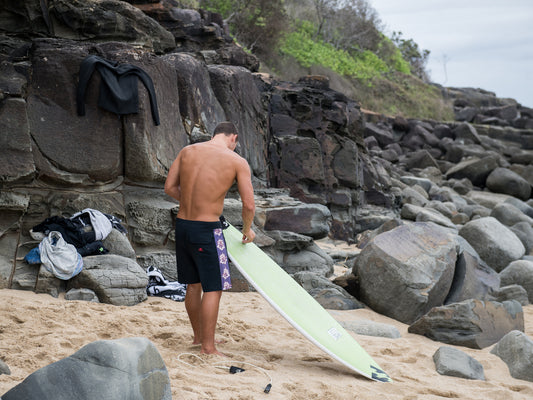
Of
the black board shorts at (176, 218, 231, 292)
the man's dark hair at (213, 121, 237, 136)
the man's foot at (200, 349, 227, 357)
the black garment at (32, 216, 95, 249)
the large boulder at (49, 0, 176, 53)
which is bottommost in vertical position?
the man's foot at (200, 349, 227, 357)

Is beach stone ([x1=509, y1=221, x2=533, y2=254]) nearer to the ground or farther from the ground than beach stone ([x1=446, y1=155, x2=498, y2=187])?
nearer to the ground

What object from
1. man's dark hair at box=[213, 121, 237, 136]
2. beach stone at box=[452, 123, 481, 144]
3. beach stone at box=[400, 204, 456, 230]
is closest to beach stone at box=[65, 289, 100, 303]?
man's dark hair at box=[213, 121, 237, 136]

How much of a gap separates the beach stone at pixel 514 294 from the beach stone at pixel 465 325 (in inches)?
72.1

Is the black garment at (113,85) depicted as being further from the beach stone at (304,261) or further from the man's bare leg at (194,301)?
the man's bare leg at (194,301)

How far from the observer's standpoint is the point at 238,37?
76.6ft

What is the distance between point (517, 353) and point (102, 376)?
376cm

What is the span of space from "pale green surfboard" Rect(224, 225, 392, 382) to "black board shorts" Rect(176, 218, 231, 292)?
0.27m

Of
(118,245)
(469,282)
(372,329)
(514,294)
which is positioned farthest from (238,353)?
(514,294)

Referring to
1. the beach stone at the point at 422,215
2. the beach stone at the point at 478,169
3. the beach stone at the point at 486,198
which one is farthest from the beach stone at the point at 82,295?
the beach stone at the point at 478,169

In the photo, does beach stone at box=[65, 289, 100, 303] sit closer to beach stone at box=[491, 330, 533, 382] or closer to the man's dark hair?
the man's dark hair

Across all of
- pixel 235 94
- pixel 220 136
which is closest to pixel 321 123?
pixel 235 94

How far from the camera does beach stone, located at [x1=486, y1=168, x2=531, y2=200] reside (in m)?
22.3

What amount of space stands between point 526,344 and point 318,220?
4788mm

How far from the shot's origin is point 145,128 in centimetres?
696
